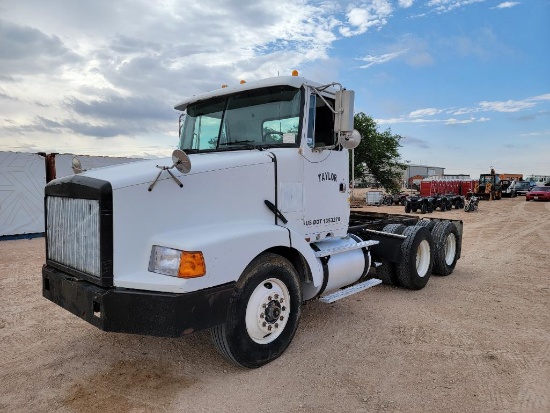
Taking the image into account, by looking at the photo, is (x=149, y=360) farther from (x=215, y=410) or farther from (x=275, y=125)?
(x=275, y=125)

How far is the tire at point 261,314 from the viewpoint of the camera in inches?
147

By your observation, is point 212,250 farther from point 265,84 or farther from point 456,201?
point 456,201

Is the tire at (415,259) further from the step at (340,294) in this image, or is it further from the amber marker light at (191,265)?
the amber marker light at (191,265)

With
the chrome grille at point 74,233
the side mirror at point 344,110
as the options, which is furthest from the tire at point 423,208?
the chrome grille at point 74,233

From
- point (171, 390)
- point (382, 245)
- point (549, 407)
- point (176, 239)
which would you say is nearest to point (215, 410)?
point (171, 390)

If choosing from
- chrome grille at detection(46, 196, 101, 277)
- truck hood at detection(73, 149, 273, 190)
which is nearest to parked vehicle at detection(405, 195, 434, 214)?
truck hood at detection(73, 149, 273, 190)

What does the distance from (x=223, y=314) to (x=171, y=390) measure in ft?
2.81

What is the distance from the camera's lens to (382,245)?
694 centimetres

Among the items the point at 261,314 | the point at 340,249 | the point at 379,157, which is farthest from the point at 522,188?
the point at 261,314

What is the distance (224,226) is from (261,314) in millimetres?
961

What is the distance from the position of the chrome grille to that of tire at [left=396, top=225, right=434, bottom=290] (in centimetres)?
501

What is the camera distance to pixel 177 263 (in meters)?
3.36

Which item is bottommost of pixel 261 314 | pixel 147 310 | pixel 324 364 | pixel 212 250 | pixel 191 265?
pixel 324 364

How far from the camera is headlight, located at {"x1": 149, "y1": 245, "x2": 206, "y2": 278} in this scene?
3.34 metres
